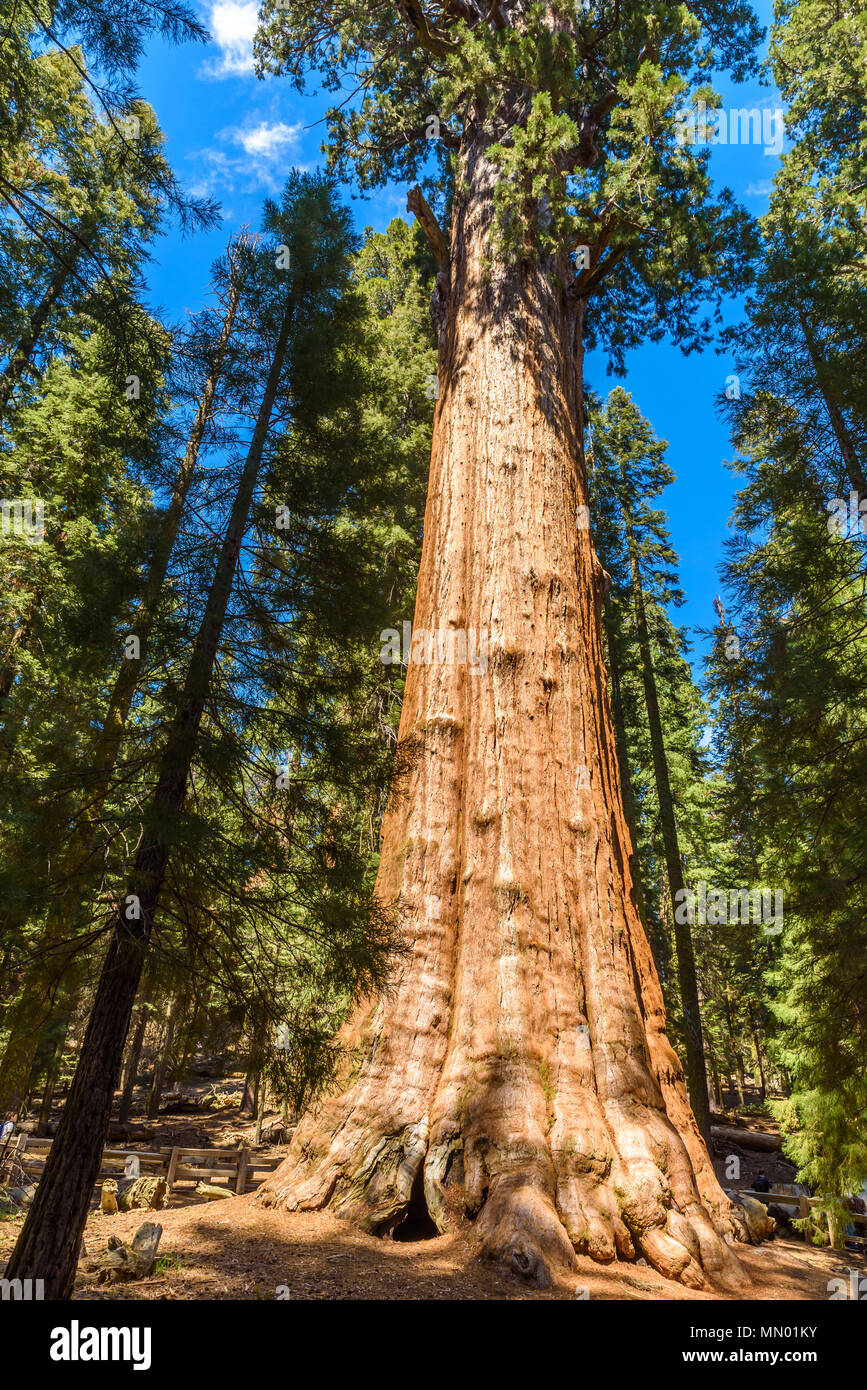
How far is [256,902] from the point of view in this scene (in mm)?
4387

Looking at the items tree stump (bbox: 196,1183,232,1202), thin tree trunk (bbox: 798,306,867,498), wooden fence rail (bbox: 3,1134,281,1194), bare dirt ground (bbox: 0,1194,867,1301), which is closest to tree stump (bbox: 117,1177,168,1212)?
wooden fence rail (bbox: 3,1134,281,1194)

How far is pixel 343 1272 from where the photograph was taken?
3656 millimetres

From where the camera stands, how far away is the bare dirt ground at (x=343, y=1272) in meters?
3.44

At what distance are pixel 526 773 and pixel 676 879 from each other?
1162 centimetres

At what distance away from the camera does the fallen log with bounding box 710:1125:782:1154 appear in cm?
2066

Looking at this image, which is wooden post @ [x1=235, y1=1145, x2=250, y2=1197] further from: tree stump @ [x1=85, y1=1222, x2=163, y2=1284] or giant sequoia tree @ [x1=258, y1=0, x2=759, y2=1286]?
tree stump @ [x1=85, y1=1222, x2=163, y2=1284]

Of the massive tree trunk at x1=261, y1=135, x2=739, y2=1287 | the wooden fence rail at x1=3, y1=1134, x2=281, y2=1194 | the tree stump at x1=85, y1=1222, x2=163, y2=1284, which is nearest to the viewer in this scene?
the tree stump at x1=85, y1=1222, x2=163, y2=1284

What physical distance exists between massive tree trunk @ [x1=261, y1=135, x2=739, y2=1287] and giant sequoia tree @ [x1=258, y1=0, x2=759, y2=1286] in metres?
0.02

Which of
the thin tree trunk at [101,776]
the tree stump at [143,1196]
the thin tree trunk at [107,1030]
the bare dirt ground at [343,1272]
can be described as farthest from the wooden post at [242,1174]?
the thin tree trunk at [107,1030]

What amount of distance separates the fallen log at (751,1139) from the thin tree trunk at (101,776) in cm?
2186

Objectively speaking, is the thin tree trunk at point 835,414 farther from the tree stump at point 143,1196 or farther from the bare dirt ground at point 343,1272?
the tree stump at point 143,1196

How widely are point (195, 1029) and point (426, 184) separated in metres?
13.4
